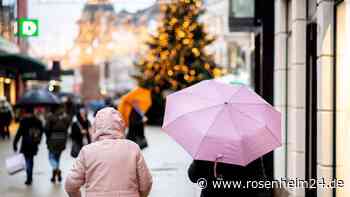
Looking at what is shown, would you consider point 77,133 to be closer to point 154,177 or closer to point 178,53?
point 154,177

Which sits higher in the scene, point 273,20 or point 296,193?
point 273,20

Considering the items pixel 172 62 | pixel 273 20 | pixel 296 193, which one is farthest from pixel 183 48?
pixel 296 193

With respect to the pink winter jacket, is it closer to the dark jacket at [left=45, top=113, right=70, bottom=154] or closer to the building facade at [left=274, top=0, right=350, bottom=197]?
the building facade at [left=274, top=0, right=350, bottom=197]

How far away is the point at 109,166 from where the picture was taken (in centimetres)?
507

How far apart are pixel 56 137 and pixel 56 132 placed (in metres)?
0.17

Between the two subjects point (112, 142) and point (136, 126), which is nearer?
point (112, 142)

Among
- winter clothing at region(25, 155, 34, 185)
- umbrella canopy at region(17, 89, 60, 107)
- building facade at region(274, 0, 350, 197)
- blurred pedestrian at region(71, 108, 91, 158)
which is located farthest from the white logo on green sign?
building facade at region(274, 0, 350, 197)

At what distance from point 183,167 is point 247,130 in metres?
10.9

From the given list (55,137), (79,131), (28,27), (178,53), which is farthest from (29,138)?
(178,53)

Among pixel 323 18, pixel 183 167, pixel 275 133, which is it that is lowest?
pixel 183 167

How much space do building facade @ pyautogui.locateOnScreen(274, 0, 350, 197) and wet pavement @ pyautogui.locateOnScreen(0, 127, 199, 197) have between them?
73.4 inches

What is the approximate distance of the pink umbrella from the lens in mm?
5438

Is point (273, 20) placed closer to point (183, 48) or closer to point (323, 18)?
point (323, 18)

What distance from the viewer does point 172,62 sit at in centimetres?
3609
